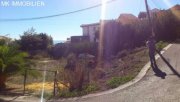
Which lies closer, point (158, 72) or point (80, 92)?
point (80, 92)

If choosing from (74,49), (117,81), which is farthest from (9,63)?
(74,49)

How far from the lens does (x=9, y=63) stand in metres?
14.5

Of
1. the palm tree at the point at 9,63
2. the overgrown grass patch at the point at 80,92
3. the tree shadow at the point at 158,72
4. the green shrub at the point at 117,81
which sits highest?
the palm tree at the point at 9,63

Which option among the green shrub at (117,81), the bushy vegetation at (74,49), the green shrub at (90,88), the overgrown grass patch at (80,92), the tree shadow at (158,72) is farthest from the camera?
the bushy vegetation at (74,49)

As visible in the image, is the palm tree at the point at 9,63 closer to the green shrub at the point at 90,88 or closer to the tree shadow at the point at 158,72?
the green shrub at the point at 90,88

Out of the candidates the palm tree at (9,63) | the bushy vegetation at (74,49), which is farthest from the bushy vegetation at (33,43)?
the palm tree at (9,63)

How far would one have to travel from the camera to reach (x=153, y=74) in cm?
1383

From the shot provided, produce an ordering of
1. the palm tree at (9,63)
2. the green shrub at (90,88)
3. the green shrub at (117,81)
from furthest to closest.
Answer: the palm tree at (9,63)
the green shrub at (117,81)
the green shrub at (90,88)

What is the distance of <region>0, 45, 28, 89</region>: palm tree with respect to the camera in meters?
14.4

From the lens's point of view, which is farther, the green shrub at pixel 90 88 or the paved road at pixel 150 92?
the green shrub at pixel 90 88

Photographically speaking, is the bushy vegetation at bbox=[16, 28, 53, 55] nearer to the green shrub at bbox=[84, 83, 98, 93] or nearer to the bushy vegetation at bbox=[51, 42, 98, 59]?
the bushy vegetation at bbox=[51, 42, 98, 59]

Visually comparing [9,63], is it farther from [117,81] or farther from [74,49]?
[74,49]

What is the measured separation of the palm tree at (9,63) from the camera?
1436cm

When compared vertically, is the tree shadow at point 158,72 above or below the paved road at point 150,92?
above
